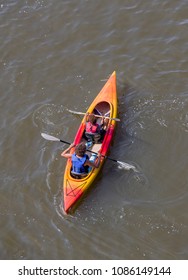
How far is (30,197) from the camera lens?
42.7ft

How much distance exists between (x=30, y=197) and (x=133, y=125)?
3783mm

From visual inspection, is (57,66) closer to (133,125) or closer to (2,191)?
(133,125)

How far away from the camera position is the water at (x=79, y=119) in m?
11.9

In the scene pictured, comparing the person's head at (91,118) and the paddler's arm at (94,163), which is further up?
the person's head at (91,118)

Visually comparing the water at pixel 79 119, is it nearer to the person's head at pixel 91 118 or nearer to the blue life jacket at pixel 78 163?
the blue life jacket at pixel 78 163

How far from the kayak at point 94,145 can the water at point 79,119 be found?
359 millimetres

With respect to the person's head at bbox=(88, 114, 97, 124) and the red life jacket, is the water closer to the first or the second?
the red life jacket

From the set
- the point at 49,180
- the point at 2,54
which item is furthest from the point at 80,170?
the point at 2,54

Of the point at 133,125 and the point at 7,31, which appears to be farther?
the point at 7,31

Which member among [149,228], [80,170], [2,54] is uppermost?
[2,54]

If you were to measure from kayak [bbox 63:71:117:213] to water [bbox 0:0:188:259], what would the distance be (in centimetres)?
36

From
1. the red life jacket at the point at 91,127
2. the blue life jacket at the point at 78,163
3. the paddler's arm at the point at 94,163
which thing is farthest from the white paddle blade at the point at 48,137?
the paddler's arm at the point at 94,163

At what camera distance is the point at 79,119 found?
580 inches

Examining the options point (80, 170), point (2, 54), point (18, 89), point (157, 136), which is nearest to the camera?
point (80, 170)
